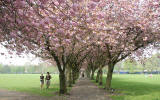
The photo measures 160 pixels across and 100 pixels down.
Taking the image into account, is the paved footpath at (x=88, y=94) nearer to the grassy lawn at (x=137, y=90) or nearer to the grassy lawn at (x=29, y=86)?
the grassy lawn at (x=137, y=90)

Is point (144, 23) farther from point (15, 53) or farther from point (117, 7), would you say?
point (15, 53)

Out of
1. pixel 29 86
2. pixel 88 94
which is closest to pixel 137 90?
pixel 88 94

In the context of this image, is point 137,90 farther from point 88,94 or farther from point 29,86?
point 29,86

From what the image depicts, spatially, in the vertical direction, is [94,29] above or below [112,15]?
below

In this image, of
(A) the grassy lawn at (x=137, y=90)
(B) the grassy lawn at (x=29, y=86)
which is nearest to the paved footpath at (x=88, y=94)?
(A) the grassy lawn at (x=137, y=90)

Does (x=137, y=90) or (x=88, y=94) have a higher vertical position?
(x=88, y=94)

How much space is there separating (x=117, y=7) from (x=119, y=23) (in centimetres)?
169

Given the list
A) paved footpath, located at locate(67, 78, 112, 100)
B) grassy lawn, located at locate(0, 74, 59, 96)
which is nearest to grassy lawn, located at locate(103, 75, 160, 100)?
paved footpath, located at locate(67, 78, 112, 100)

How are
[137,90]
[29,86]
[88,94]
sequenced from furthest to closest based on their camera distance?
[29,86] < [137,90] < [88,94]

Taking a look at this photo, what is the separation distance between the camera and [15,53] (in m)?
22.0

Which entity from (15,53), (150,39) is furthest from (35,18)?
(150,39)

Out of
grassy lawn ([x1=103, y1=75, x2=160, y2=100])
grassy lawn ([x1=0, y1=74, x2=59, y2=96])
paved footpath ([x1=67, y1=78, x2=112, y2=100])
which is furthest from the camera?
grassy lawn ([x1=0, y1=74, x2=59, y2=96])

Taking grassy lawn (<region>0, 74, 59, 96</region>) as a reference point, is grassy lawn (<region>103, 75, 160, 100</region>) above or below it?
below

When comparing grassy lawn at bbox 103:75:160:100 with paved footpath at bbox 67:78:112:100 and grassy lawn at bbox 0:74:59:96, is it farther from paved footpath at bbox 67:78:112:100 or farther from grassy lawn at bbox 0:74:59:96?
grassy lawn at bbox 0:74:59:96
